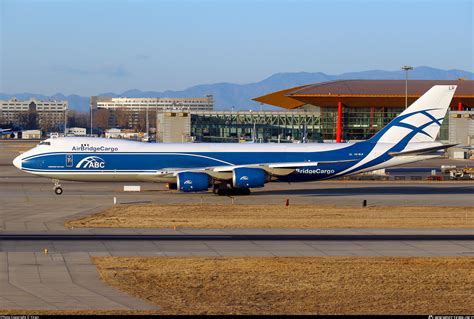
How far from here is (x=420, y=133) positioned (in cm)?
6462

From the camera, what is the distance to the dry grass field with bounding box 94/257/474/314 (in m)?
25.1

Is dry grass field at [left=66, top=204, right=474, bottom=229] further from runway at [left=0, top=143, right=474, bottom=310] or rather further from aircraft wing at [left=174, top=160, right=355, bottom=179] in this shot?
aircraft wing at [left=174, top=160, right=355, bottom=179]

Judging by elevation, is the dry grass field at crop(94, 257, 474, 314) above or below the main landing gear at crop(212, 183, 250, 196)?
below

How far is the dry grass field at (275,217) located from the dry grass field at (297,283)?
11500 millimetres

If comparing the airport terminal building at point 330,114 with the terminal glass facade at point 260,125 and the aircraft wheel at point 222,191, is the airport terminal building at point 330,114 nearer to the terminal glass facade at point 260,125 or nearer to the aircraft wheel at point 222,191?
the terminal glass facade at point 260,125

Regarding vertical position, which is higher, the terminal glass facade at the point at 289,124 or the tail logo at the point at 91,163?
the terminal glass facade at the point at 289,124

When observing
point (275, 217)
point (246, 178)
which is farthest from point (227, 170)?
point (275, 217)

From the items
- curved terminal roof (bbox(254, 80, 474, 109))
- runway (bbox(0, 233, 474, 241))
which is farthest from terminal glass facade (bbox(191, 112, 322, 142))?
runway (bbox(0, 233, 474, 241))

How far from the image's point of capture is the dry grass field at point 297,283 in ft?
82.3

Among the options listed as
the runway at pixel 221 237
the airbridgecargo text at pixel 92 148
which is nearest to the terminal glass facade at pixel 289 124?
the airbridgecargo text at pixel 92 148

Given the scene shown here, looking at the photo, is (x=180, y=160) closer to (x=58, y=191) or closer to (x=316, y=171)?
(x=58, y=191)

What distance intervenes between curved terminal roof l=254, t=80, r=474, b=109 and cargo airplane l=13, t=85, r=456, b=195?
7390 centimetres

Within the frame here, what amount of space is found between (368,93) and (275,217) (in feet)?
314

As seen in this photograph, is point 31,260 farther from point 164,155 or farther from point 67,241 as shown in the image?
point 164,155
